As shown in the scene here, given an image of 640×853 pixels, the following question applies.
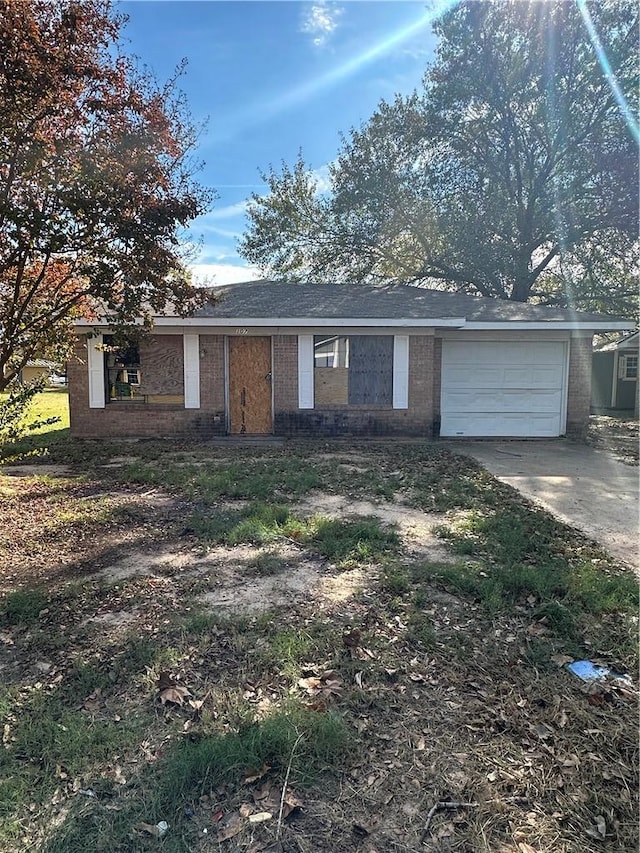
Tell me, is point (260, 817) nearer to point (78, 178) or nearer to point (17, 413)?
point (17, 413)

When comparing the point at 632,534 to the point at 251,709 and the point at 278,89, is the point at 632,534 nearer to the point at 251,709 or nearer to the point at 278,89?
the point at 251,709

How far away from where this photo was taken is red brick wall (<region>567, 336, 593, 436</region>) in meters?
11.9

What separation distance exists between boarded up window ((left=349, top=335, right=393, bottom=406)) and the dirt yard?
20.1 ft

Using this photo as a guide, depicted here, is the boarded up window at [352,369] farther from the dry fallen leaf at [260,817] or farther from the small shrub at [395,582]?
the dry fallen leaf at [260,817]

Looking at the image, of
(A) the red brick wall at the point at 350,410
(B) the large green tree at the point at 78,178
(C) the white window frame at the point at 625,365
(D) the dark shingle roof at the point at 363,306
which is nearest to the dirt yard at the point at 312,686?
(B) the large green tree at the point at 78,178

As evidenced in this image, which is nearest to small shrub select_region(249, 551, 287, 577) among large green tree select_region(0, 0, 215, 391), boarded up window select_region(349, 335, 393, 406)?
large green tree select_region(0, 0, 215, 391)

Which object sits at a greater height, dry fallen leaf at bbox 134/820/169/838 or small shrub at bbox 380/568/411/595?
small shrub at bbox 380/568/411/595

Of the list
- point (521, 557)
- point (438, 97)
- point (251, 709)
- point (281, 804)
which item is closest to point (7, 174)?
point (251, 709)

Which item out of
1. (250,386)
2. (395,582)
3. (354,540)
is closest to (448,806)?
(395,582)

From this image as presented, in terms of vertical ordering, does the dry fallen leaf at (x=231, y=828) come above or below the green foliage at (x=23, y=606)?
below

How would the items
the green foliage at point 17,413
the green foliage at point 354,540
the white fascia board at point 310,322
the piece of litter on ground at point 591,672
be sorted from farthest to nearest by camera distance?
the white fascia board at point 310,322 < the green foliage at point 17,413 < the green foliage at point 354,540 < the piece of litter on ground at point 591,672

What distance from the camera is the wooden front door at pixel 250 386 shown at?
456 inches

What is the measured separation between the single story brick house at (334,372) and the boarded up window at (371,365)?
0.02 meters

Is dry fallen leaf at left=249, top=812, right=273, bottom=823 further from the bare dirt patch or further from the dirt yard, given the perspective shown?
the bare dirt patch
